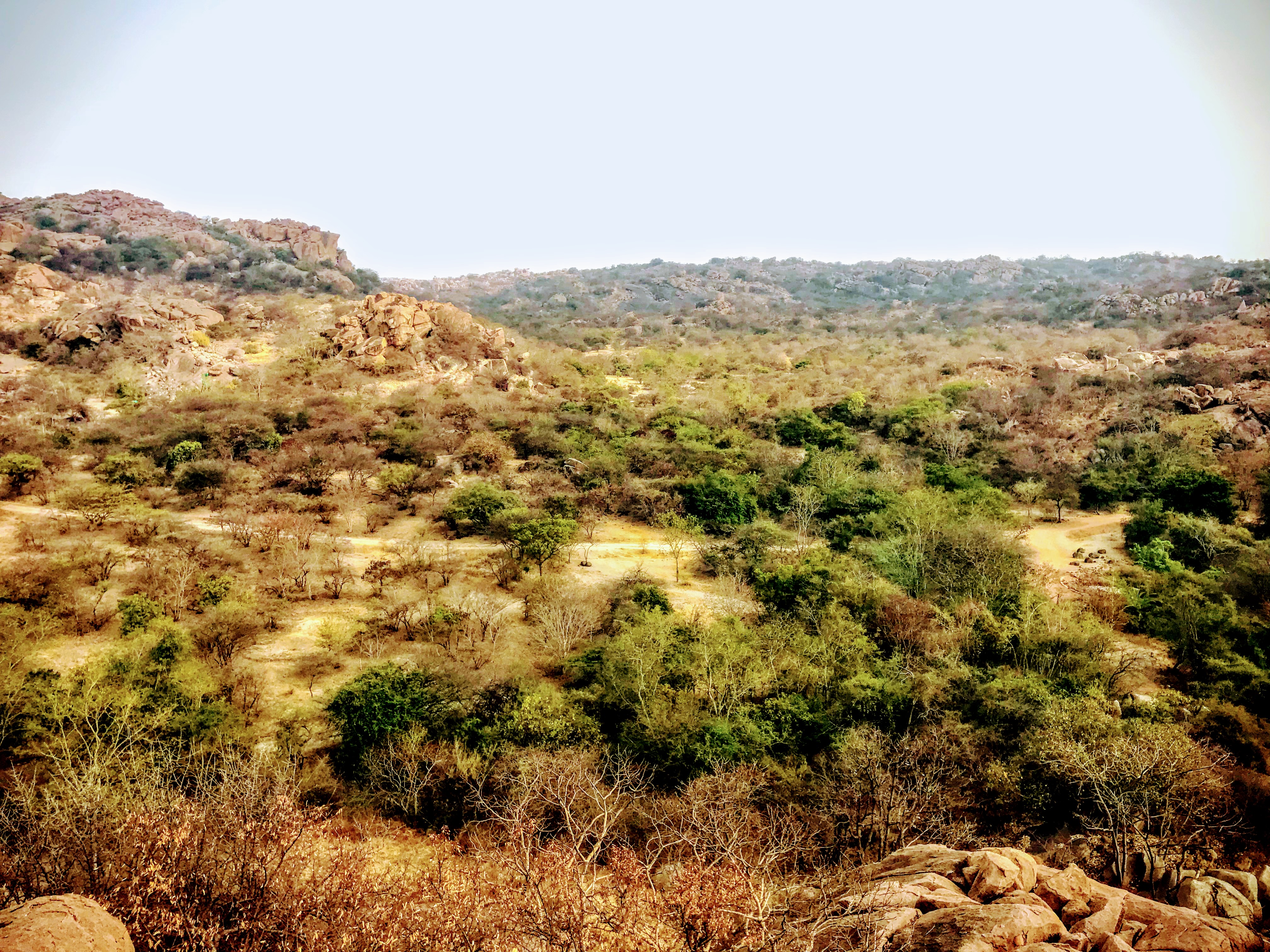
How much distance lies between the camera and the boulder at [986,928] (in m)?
7.22

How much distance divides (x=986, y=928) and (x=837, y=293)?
125 m

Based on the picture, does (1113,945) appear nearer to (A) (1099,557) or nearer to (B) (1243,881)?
(B) (1243,881)

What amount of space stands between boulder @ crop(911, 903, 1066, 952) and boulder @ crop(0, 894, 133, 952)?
899 centimetres

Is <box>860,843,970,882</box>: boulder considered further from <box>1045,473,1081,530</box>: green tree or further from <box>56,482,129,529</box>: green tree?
<box>56,482,129,529</box>: green tree

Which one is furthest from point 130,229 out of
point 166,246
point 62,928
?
point 62,928

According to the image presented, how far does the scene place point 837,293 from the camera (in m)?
120

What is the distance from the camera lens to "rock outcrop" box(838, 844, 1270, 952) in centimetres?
734

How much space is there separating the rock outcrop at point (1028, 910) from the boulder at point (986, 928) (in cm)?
1

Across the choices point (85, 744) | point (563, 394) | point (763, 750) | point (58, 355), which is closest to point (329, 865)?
point (85, 744)

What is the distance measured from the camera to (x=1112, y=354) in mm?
52875

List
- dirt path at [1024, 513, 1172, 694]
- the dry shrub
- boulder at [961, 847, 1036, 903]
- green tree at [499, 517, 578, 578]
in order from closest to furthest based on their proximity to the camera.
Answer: boulder at [961, 847, 1036, 903] < dirt path at [1024, 513, 1172, 694] < the dry shrub < green tree at [499, 517, 578, 578]

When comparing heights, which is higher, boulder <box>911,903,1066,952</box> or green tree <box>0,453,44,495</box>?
green tree <box>0,453,44,495</box>

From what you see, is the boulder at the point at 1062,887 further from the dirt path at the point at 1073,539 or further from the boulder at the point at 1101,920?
the dirt path at the point at 1073,539

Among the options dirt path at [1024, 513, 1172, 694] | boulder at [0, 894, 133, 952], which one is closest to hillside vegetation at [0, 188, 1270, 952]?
dirt path at [1024, 513, 1172, 694]
